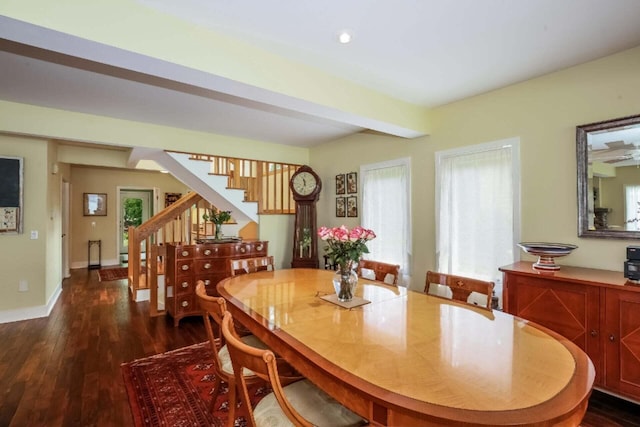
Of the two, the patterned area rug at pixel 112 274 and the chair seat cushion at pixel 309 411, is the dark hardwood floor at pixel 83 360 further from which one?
the patterned area rug at pixel 112 274

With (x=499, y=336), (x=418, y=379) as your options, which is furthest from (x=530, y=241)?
(x=418, y=379)

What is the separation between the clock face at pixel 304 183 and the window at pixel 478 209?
1847mm

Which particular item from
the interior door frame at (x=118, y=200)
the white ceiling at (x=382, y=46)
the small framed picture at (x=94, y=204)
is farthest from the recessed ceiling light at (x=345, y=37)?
the small framed picture at (x=94, y=204)

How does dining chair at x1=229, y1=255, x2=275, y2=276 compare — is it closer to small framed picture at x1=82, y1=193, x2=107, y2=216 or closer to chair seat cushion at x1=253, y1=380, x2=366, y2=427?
chair seat cushion at x1=253, y1=380, x2=366, y2=427

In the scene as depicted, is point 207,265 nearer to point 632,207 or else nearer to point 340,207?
point 340,207

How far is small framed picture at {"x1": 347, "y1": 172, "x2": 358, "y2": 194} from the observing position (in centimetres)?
444

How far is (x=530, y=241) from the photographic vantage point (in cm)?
275

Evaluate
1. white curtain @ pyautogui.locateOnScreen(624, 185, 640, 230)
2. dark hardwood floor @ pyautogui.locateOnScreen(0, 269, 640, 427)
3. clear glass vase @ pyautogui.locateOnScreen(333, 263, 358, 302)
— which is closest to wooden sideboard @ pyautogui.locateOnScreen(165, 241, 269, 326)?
dark hardwood floor @ pyautogui.locateOnScreen(0, 269, 640, 427)

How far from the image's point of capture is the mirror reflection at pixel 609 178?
89.2 inches

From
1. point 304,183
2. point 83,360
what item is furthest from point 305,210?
point 83,360

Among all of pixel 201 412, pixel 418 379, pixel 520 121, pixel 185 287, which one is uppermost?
pixel 520 121

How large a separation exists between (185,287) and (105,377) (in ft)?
4.61

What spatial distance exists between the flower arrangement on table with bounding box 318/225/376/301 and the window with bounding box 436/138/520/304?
5.53ft

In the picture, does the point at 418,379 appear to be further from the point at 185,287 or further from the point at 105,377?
the point at 185,287
